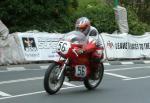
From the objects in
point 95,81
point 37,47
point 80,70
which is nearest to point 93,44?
point 80,70

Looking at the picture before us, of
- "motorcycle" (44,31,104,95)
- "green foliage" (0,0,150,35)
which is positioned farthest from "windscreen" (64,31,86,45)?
"green foliage" (0,0,150,35)

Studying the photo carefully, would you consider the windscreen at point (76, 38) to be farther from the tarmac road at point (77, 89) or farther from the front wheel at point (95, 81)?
the tarmac road at point (77, 89)

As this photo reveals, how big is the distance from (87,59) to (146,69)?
6.53 meters

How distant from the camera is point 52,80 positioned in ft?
41.1

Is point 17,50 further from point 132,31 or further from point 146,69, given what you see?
point 132,31

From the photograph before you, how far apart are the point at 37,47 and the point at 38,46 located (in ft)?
0.27

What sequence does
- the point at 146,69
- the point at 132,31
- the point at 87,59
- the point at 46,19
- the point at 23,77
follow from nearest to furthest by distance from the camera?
the point at 87,59 < the point at 23,77 < the point at 146,69 < the point at 46,19 < the point at 132,31

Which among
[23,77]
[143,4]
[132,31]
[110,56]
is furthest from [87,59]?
[143,4]

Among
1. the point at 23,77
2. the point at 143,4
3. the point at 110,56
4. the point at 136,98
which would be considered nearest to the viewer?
the point at 136,98

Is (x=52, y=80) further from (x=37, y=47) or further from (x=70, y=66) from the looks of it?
(x=37, y=47)

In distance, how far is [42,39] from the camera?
2209 cm

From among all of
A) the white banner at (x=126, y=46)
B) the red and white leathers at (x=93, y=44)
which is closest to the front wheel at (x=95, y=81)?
the red and white leathers at (x=93, y=44)

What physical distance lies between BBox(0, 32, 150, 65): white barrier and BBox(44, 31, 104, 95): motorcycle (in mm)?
7767

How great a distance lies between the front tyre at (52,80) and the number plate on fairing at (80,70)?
1.28 ft
